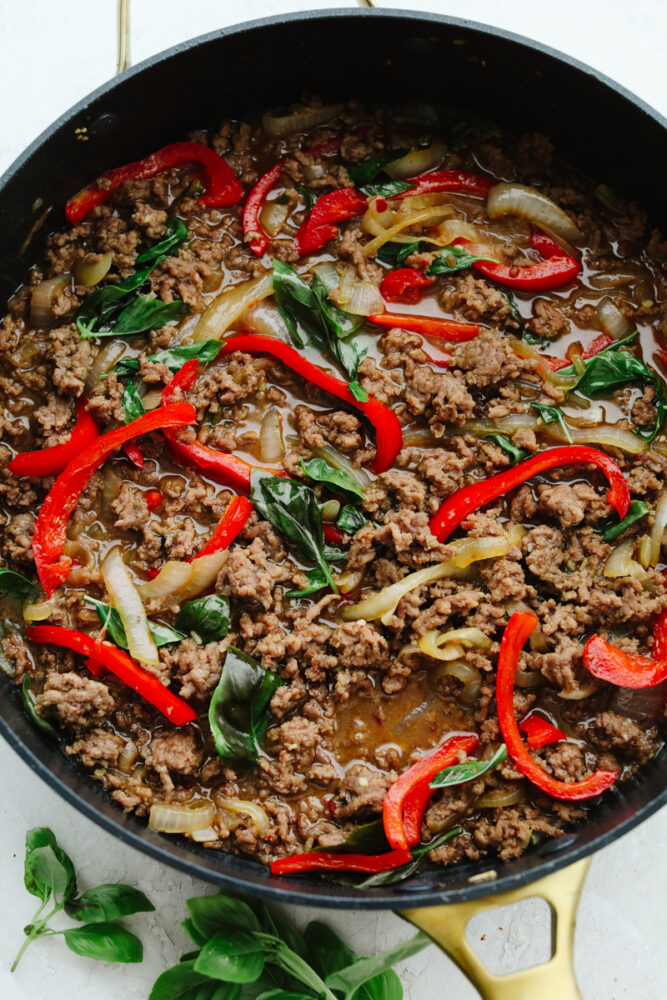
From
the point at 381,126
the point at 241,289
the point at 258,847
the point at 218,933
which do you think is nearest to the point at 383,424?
the point at 241,289

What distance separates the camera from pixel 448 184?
4.69m

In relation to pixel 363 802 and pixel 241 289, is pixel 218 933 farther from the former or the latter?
pixel 241 289

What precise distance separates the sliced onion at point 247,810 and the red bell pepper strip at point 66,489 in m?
1.20

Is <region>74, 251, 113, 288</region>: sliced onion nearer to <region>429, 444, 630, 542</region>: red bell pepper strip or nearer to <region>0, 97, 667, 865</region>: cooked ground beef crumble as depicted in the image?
<region>0, 97, 667, 865</region>: cooked ground beef crumble

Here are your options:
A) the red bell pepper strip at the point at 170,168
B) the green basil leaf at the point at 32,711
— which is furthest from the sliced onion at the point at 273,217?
the green basil leaf at the point at 32,711

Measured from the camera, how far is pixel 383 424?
4.41 metres

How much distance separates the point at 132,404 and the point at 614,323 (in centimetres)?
230

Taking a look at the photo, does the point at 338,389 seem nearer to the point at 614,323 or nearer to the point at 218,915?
the point at 614,323

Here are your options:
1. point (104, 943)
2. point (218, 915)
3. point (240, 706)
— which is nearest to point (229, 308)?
point (240, 706)

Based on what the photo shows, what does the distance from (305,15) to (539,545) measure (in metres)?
2.58

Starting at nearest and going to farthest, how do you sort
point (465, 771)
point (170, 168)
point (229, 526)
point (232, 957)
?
point (232, 957), point (465, 771), point (229, 526), point (170, 168)

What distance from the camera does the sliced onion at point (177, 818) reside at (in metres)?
4.08

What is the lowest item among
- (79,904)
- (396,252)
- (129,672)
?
(79,904)

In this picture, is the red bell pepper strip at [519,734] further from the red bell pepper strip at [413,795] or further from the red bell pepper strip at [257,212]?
the red bell pepper strip at [257,212]
